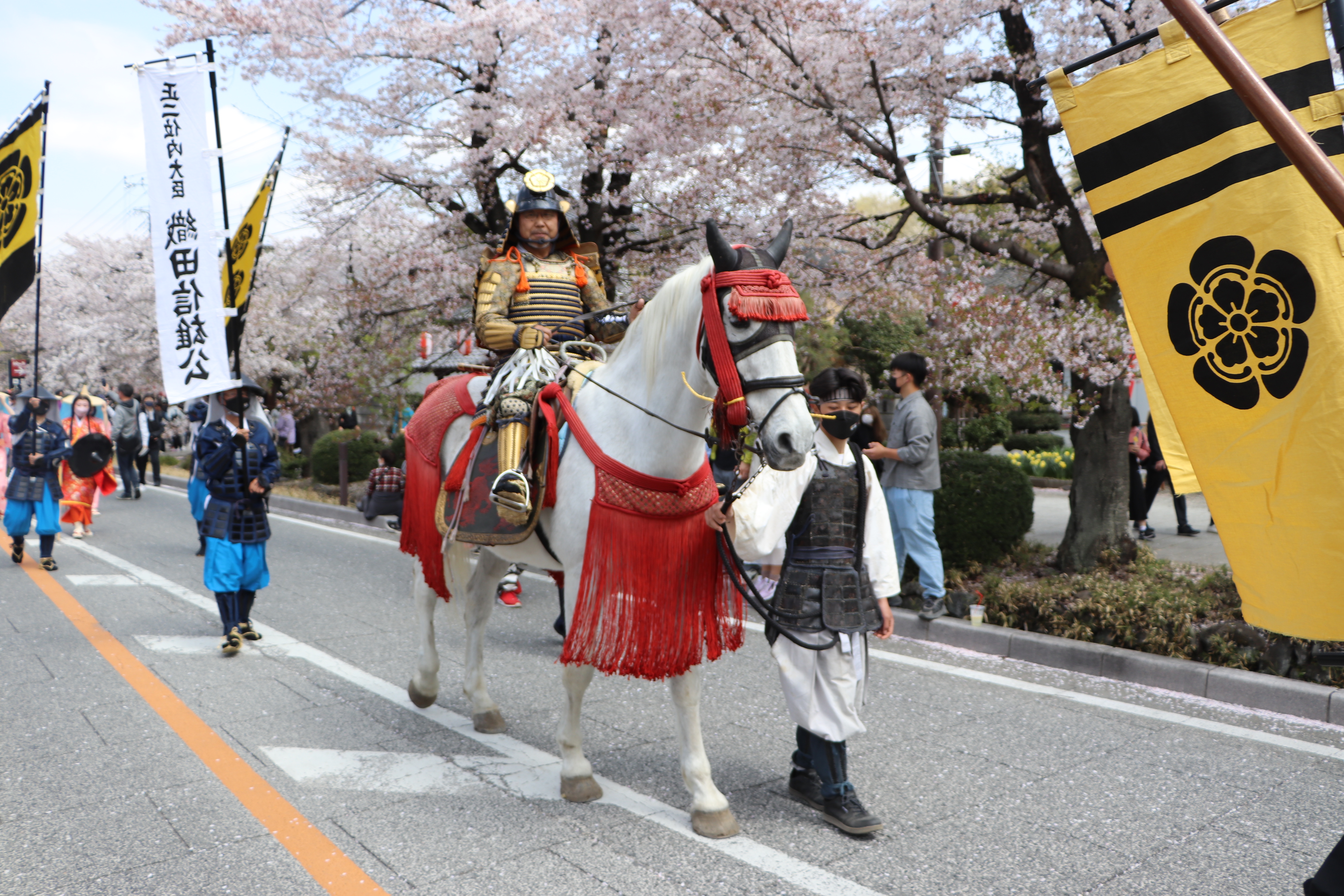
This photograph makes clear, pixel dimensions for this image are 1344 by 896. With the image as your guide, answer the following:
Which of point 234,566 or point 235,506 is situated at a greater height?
point 235,506

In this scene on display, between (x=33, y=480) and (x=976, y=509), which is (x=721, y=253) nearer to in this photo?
(x=976, y=509)

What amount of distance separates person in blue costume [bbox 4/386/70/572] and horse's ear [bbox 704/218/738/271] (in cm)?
950

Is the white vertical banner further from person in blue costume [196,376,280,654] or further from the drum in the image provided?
the drum

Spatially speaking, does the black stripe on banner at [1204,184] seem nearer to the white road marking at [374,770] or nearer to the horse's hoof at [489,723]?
the white road marking at [374,770]

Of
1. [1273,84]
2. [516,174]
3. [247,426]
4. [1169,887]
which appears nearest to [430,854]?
[1169,887]

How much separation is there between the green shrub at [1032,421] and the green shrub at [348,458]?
58.9 feet

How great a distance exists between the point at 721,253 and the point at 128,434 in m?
16.2

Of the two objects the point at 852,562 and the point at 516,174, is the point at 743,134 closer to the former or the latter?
the point at 516,174

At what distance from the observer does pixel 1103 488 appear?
8.09 m

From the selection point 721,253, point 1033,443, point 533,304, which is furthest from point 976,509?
point 1033,443

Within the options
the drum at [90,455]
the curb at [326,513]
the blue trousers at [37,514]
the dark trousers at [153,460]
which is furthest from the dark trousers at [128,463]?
the blue trousers at [37,514]

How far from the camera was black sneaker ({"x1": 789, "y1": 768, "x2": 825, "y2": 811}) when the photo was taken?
383cm

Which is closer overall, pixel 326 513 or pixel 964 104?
pixel 964 104

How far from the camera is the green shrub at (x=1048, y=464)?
18.0 meters
